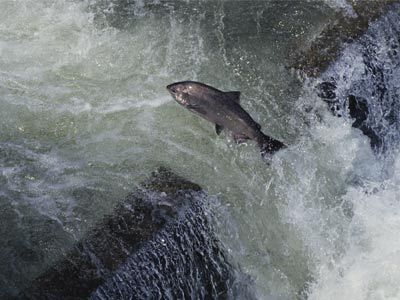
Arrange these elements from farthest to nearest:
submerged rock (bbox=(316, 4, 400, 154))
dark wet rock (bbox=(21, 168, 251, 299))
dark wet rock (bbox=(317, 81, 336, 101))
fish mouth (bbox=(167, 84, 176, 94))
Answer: submerged rock (bbox=(316, 4, 400, 154)) → dark wet rock (bbox=(317, 81, 336, 101)) → fish mouth (bbox=(167, 84, 176, 94)) → dark wet rock (bbox=(21, 168, 251, 299))

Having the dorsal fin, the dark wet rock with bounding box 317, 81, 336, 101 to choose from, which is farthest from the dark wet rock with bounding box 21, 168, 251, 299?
the dark wet rock with bounding box 317, 81, 336, 101

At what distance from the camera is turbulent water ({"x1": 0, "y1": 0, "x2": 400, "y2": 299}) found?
454 cm

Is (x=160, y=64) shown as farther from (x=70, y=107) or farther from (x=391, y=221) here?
(x=391, y=221)

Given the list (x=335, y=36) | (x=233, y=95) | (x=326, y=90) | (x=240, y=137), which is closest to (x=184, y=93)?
(x=233, y=95)

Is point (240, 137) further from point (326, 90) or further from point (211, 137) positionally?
point (326, 90)

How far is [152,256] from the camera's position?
4.16 metres

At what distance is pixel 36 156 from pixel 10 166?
21 cm

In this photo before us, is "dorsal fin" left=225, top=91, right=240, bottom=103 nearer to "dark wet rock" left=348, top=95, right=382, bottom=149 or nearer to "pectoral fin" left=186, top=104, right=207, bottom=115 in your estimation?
"pectoral fin" left=186, top=104, right=207, bottom=115

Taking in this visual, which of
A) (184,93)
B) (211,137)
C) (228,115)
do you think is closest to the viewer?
(228,115)

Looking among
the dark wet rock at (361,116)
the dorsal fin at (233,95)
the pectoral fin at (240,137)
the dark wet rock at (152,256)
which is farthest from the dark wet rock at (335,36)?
the dark wet rock at (152,256)

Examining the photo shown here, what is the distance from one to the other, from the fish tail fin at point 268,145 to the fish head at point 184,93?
59cm

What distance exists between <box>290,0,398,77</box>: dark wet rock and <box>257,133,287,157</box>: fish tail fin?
1110 mm

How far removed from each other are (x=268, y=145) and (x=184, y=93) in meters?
0.75

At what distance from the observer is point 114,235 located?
418 cm
